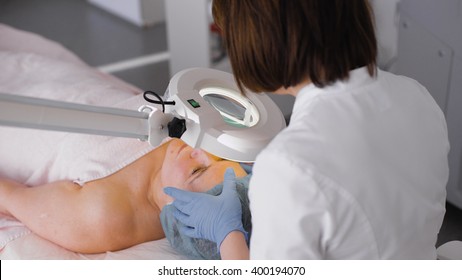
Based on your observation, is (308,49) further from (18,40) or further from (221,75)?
(18,40)

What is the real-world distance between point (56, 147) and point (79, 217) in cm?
31

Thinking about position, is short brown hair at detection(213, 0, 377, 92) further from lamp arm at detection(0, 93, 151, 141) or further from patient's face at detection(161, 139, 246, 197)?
patient's face at detection(161, 139, 246, 197)

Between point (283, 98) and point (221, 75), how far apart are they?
0.96 feet

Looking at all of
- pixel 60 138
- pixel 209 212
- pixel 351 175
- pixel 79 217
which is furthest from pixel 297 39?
pixel 60 138

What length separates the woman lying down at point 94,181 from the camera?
1.71m

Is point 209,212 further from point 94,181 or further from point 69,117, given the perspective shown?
point 69,117

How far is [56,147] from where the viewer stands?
1947 millimetres

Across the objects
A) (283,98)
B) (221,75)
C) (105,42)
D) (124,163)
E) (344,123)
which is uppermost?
(344,123)

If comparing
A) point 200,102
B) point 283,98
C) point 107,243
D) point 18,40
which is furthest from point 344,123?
point 18,40

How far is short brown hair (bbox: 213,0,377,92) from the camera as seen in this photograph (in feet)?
3.46

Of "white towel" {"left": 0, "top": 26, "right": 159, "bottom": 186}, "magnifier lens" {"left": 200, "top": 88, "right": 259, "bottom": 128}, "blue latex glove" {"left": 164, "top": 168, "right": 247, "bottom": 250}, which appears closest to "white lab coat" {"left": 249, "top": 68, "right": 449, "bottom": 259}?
"magnifier lens" {"left": 200, "top": 88, "right": 259, "bottom": 128}

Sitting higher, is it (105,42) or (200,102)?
(200,102)

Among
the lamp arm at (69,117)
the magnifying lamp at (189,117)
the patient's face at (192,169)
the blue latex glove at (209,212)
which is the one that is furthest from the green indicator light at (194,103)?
the patient's face at (192,169)

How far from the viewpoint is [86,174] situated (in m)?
1.81
